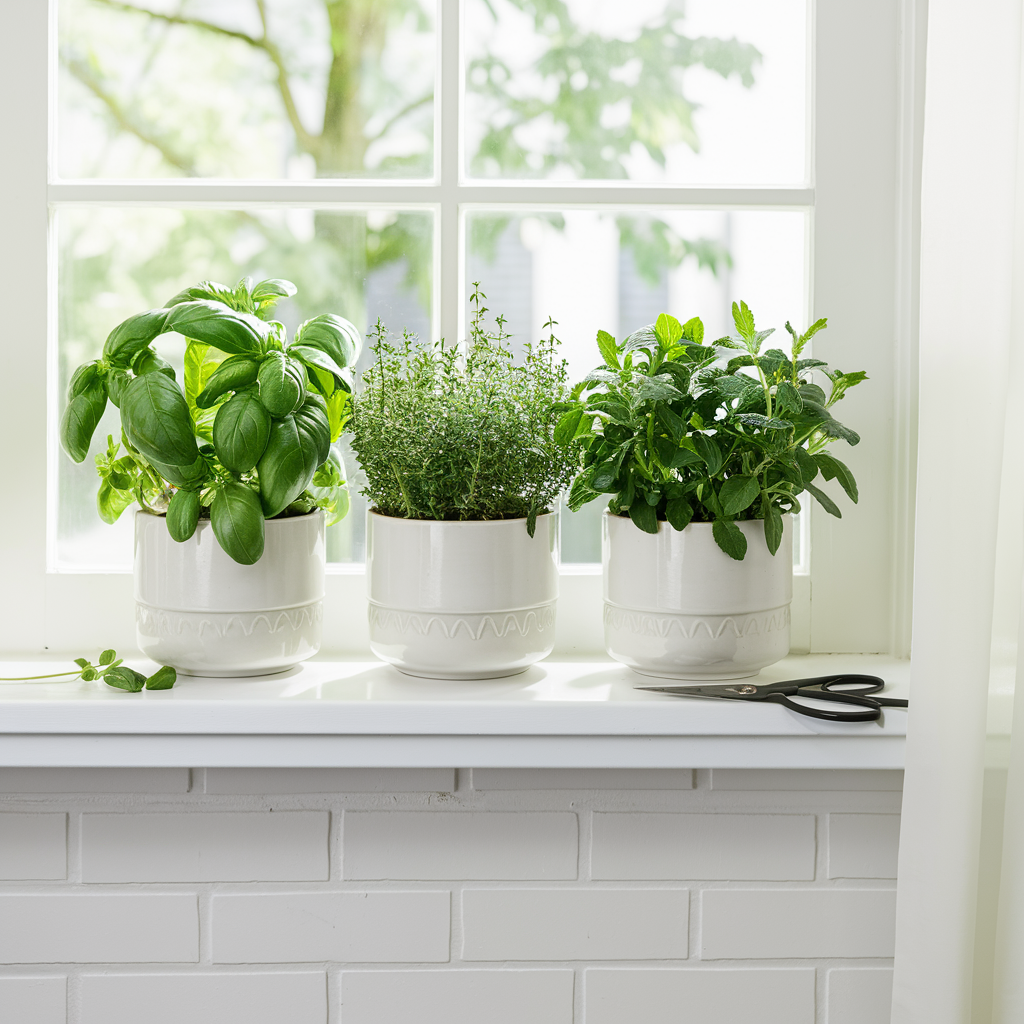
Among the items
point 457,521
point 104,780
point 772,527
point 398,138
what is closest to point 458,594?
point 457,521

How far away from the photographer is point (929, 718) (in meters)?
0.72

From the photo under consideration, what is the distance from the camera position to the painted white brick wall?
34.0 inches

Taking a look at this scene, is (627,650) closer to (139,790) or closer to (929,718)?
(929,718)

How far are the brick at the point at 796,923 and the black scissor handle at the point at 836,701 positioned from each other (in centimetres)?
21

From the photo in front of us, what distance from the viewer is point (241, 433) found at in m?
0.75

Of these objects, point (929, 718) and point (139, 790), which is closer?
point (929, 718)

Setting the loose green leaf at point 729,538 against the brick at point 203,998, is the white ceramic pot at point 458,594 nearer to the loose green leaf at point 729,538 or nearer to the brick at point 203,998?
the loose green leaf at point 729,538

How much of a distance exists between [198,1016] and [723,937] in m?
0.50

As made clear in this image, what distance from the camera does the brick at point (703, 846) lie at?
872 millimetres

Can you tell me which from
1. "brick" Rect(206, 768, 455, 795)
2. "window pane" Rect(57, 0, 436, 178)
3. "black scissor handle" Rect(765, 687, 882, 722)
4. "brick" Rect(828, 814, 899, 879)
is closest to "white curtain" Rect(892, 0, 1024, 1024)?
"black scissor handle" Rect(765, 687, 882, 722)

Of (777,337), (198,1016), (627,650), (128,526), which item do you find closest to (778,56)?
(777,337)

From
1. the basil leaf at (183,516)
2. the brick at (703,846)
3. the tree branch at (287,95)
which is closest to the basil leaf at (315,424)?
the basil leaf at (183,516)

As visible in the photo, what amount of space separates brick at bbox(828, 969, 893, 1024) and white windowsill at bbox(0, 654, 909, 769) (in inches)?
9.4

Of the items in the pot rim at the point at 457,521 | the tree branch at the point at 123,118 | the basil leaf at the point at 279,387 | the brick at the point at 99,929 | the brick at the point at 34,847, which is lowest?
the brick at the point at 99,929
